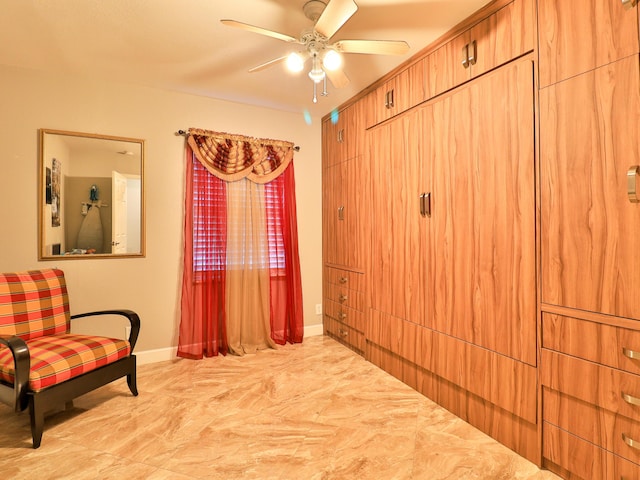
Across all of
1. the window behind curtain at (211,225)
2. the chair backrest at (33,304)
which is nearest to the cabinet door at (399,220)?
the window behind curtain at (211,225)

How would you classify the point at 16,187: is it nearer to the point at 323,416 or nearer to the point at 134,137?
the point at 134,137

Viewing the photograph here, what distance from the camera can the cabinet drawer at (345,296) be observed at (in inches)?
132

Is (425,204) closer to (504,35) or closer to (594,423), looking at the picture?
(504,35)

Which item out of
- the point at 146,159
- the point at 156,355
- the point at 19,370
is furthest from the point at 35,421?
the point at 146,159

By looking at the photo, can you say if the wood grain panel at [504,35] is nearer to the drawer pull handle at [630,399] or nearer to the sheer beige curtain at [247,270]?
the drawer pull handle at [630,399]

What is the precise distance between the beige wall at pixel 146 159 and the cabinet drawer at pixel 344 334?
1517 millimetres

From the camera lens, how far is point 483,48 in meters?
2.04

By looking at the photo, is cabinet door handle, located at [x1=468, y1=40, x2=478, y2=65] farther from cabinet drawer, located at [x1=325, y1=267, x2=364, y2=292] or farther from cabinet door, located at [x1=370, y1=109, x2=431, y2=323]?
cabinet drawer, located at [x1=325, y1=267, x2=364, y2=292]

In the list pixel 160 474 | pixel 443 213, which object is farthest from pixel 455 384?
pixel 160 474

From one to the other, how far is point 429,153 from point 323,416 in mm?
1927

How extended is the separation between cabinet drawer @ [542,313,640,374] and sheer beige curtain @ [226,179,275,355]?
100 inches

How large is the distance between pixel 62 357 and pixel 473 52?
3.08m

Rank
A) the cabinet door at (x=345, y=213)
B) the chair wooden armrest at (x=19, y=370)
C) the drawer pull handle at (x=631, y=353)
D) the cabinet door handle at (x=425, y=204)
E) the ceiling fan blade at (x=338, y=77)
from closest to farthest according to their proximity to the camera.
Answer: the drawer pull handle at (x=631, y=353)
the chair wooden armrest at (x=19, y=370)
the ceiling fan blade at (x=338, y=77)
the cabinet door handle at (x=425, y=204)
the cabinet door at (x=345, y=213)

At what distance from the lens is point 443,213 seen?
2.34 m
